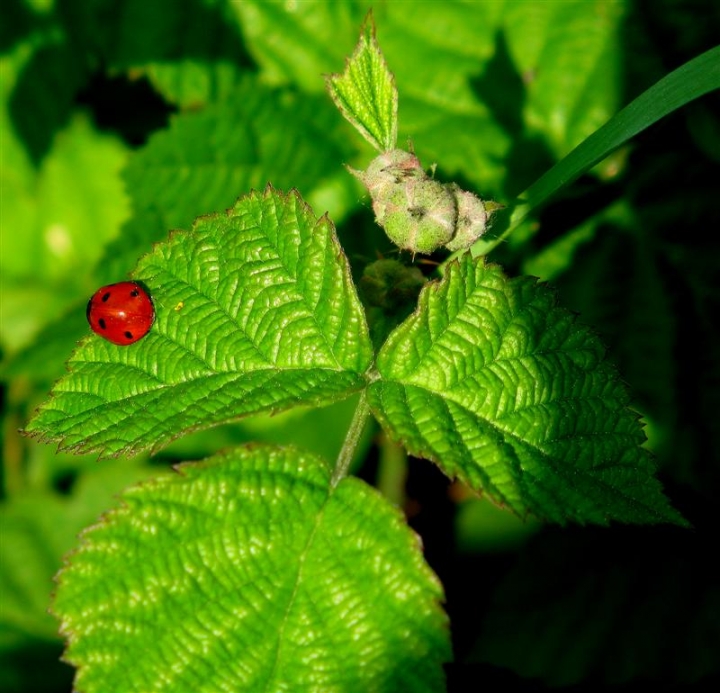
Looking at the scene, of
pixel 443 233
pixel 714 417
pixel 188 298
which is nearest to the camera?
pixel 443 233

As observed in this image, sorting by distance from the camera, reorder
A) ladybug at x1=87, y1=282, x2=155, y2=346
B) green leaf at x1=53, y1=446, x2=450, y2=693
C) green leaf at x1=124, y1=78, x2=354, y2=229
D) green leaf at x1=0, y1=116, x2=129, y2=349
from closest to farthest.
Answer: green leaf at x1=53, y1=446, x2=450, y2=693 → ladybug at x1=87, y1=282, x2=155, y2=346 → green leaf at x1=124, y1=78, x2=354, y2=229 → green leaf at x1=0, y1=116, x2=129, y2=349

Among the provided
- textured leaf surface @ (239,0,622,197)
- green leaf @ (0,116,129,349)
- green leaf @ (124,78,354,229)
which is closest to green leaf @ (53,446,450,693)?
green leaf @ (124,78,354,229)

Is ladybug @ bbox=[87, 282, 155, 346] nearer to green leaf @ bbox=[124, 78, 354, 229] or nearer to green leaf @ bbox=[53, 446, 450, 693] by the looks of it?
green leaf @ bbox=[53, 446, 450, 693]

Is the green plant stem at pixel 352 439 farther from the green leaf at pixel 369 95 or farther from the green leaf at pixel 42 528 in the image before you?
the green leaf at pixel 42 528

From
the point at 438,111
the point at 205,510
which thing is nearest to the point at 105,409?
the point at 205,510

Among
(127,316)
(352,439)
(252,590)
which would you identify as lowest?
→ (252,590)

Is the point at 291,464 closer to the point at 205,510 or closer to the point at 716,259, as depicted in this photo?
the point at 205,510

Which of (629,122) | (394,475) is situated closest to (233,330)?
(629,122)

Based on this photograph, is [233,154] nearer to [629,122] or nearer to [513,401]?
[629,122]
